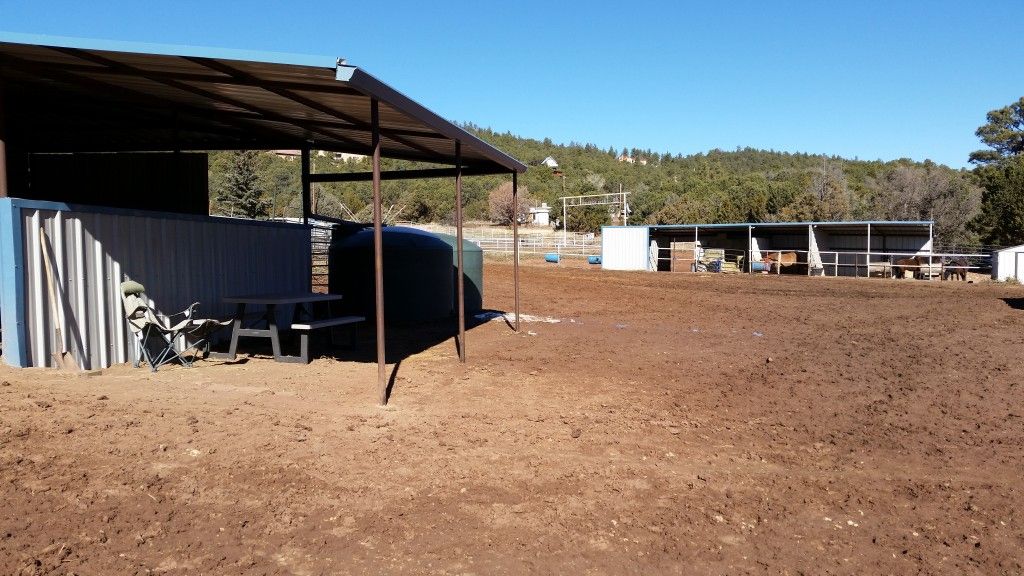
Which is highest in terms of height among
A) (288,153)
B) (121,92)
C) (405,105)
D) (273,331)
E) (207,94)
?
(288,153)

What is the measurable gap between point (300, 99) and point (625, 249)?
30.5 metres

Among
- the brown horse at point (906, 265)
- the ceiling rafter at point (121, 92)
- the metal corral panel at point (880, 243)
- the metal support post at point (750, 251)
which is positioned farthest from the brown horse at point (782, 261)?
the ceiling rafter at point (121, 92)

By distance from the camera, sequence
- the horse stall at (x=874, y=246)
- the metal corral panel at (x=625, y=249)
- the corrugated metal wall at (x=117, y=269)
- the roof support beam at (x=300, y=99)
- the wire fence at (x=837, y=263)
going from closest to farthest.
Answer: the roof support beam at (x=300, y=99), the corrugated metal wall at (x=117, y=269), the wire fence at (x=837, y=263), the horse stall at (x=874, y=246), the metal corral panel at (x=625, y=249)

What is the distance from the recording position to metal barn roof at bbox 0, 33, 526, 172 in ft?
19.5

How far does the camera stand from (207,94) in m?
7.66

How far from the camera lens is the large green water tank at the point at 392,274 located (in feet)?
41.1

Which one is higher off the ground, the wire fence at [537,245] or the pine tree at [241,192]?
the pine tree at [241,192]

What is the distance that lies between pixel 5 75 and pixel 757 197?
5316cm

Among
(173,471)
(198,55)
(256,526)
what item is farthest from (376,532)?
(198,55)

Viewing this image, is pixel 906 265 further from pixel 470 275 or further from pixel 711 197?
pixel 711 197

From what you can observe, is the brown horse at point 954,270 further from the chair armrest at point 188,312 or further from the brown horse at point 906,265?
the chair armrest at point 188,312

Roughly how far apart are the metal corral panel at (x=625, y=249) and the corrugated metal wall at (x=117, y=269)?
27.9m

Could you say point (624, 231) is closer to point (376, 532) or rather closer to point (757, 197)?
point (757, 197)

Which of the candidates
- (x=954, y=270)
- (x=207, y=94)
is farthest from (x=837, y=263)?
(x=207, y=94)
